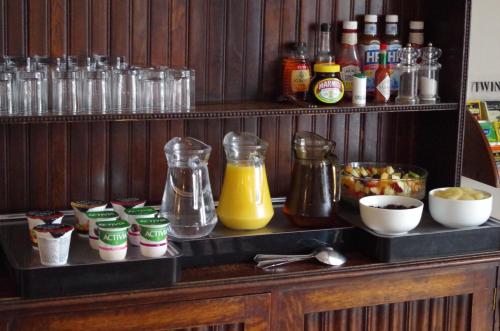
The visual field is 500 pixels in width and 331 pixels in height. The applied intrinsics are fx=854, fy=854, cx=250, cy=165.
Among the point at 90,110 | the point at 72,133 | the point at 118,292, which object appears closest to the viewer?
the point at 118,292

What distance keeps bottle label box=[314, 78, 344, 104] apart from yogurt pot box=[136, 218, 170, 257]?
628 mm

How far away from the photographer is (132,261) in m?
1.94

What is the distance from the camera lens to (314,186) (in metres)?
2.27

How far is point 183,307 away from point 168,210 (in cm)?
29

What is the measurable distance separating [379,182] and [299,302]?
0.49 m

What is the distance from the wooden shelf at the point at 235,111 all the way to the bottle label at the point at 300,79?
0.07 m

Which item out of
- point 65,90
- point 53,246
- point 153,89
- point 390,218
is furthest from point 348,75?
point 53,246

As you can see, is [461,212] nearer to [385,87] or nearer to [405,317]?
[405,317]

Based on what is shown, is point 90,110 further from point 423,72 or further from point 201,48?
point 423,72

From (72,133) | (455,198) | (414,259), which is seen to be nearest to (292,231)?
(414,259)

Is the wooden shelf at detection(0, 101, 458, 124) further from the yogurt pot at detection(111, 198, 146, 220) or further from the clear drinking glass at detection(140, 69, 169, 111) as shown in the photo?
the yogurt pot at detection(111, 198, 146, 220)

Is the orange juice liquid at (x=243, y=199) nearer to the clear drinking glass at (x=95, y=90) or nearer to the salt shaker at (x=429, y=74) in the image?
the clear drinking glass at (x=95, y=90)

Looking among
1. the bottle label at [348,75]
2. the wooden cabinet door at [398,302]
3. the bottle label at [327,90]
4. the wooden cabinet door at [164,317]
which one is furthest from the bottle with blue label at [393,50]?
the wooden cabinet door at [164,317]

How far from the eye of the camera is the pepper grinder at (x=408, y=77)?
2.46 meters
